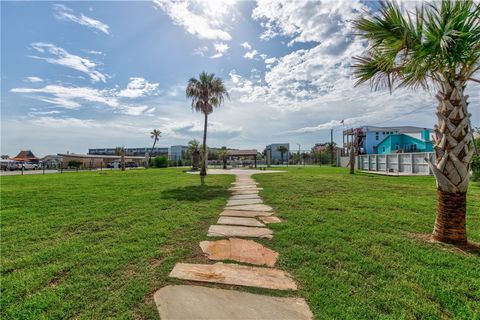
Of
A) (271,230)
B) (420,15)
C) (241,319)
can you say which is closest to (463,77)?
(420,15)

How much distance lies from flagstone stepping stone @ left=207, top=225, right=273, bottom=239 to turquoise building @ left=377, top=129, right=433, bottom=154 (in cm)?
3077

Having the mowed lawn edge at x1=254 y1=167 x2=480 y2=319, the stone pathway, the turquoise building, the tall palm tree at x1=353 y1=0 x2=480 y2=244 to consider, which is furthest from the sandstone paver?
the turquoise building

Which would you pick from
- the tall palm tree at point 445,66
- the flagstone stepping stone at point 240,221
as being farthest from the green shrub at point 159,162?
the tall palm tree at point 445,66

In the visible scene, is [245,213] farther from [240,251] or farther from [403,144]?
[403,144]

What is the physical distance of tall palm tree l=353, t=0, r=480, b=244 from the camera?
2695 millimetres

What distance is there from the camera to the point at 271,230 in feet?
12.3

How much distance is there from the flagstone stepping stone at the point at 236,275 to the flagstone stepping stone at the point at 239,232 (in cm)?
97

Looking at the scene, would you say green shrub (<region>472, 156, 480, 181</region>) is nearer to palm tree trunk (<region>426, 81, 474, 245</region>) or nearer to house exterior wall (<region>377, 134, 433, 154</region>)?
palm tree trunk (<region>426, 81, 474, 245</region>)

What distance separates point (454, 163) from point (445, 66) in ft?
4.06

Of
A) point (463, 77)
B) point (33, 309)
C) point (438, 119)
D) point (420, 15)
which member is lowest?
point (33, 309)

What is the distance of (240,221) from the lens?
14.1 feet

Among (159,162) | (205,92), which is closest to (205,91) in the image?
(205,92)

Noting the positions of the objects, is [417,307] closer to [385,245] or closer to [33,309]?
[385,245]

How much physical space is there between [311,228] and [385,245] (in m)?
1.03
